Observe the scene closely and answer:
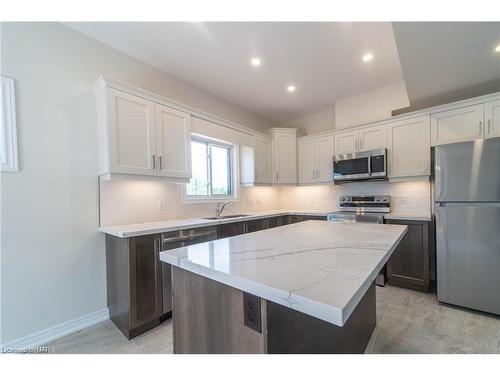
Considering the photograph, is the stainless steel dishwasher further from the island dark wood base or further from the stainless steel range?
the stainless steel range

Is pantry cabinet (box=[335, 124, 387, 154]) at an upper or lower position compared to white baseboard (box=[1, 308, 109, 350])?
upper

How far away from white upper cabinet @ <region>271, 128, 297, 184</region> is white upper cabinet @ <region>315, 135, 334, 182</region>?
1.41 feet

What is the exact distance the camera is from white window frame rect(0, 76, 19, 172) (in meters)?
1.70

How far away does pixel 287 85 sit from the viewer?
3189 millimetres

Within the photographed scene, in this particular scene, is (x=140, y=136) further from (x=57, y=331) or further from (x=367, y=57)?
(x=367, y=57)

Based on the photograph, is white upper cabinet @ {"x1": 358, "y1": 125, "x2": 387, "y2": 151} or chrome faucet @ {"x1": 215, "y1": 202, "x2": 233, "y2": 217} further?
chrome faucet @ {"x1": 215, "y1": 202, "x2": 233, "y2": 217}

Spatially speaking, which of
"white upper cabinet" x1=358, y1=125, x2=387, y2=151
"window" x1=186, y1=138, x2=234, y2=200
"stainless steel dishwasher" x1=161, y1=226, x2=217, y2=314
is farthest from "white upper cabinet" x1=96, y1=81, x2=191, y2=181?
"white upper cabinet" x1=358, y1=125, x2=387, y2=151

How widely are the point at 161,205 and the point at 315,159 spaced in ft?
8.65

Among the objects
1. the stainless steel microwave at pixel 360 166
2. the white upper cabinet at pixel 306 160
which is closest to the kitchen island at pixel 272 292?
the stainless steel microwave at pixel 360 166

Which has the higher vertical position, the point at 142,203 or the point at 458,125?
the point at 458,125

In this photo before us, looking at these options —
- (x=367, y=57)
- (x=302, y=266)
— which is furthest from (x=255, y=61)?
(x=302, y=266)

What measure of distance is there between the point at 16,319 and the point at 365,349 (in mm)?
2694

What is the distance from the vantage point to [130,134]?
215cm
